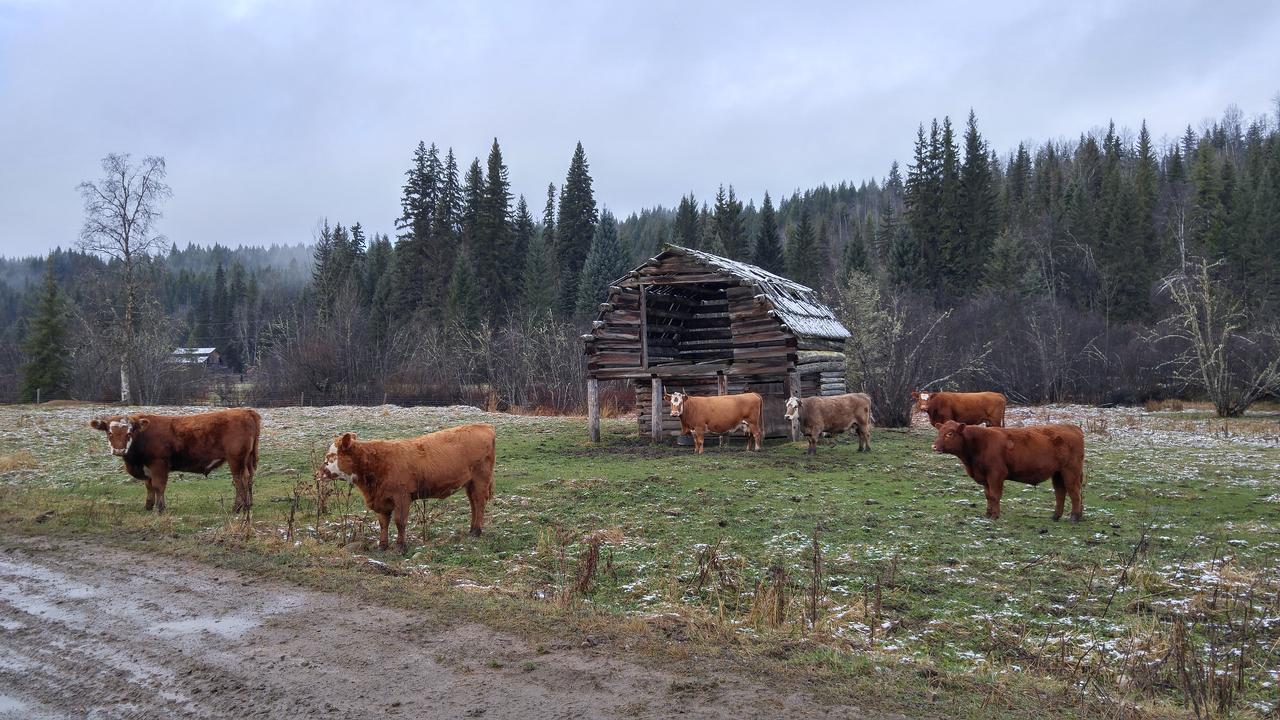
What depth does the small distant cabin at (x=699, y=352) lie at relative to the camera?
22.8 meters

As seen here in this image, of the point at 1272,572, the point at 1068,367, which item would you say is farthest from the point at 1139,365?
the point at 1272,572

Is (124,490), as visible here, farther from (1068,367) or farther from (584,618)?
(1068,367)

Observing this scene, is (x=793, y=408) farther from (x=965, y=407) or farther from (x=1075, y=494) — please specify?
(x=1075, y=494)

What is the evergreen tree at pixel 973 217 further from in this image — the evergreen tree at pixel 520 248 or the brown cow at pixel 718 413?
the brown cow at pixel 718 413

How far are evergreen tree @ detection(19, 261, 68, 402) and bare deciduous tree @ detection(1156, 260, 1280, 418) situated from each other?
68087mm

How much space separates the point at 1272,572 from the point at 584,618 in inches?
296

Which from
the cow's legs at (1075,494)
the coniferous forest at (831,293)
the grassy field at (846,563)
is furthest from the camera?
the coniferous forest at (831,293)

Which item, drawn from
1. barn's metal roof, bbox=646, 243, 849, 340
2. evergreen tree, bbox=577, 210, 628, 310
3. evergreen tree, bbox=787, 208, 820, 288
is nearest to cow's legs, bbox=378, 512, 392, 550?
barn's metal roof, bbox=646, 243, 849, 340

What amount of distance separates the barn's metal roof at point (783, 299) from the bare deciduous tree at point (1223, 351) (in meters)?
12.6

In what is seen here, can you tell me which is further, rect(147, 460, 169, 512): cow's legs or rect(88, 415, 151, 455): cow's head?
rect(147, 460, 169, 512): cow's legs

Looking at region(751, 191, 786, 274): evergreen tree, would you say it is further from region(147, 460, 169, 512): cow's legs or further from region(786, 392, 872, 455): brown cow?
region(147, 460, 169, 512): cow's legs

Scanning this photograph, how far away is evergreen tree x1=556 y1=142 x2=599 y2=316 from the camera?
7850cm

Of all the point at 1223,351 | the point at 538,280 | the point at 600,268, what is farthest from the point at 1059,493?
the point at 538,280

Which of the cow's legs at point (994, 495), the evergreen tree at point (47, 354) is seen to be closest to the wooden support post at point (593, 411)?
the cow's legs at point (994, 495)
